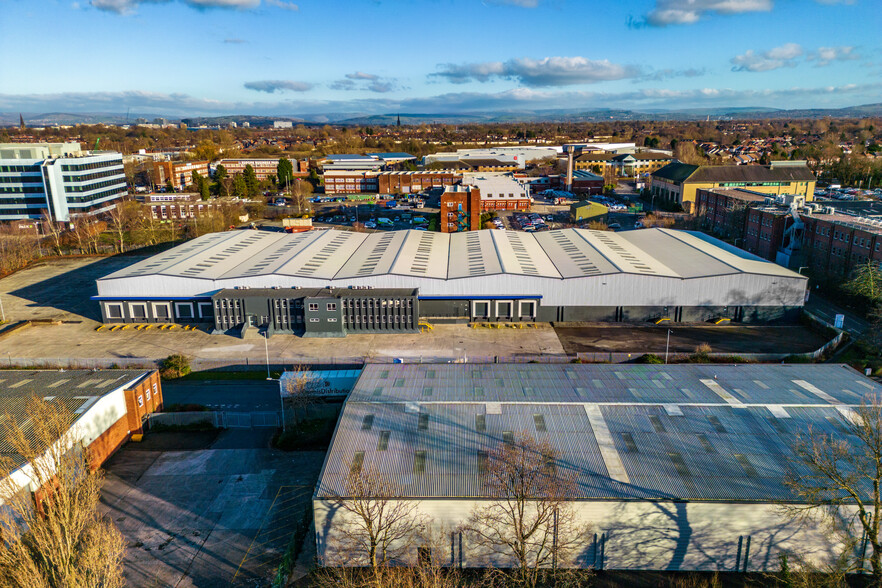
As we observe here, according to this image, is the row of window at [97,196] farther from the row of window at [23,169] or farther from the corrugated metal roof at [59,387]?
the corrugated metal roof at [59,387]

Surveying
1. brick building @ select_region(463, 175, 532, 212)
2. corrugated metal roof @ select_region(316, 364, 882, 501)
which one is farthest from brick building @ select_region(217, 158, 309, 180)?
corrugated metal roof @ select_region(316, 364, 882, 501)

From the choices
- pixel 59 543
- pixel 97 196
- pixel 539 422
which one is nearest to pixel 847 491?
pixel 539 422

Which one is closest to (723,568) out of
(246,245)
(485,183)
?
(246,245)

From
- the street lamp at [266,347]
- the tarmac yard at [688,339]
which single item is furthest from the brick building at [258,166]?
the tarmac yard at [688,339]

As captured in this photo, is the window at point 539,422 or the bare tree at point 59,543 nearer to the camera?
the bare tree at point 59,543

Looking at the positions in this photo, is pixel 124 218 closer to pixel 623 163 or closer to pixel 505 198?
pixel 505 198

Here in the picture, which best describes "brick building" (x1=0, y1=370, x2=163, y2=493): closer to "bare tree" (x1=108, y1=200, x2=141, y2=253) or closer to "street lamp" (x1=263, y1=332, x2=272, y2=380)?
"street lamp" (x1=263, y1=332, x2=272, y2=380)

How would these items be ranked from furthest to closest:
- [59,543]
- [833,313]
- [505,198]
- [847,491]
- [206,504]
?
[505,198]
[833,313]
[206,504]
[847,491]
[59,543]
